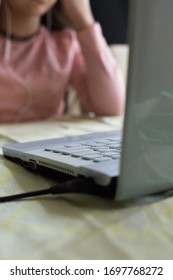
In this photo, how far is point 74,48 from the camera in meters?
1.20

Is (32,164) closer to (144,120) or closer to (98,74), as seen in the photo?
(144,120)

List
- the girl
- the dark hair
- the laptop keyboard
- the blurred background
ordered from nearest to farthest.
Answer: the laptop keyboard, the girl, the dark hair, the blurred background

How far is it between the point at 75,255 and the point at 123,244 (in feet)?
0.15

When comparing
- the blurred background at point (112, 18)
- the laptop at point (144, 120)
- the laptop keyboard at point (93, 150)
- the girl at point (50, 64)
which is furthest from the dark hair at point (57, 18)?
the laptop at point (144, 120)

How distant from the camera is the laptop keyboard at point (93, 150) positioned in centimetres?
43

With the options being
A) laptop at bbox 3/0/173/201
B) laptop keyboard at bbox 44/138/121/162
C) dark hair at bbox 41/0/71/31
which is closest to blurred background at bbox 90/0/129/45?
dark hair at bbox 41/0/71/31

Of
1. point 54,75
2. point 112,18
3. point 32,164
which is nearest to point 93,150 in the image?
point 32,164

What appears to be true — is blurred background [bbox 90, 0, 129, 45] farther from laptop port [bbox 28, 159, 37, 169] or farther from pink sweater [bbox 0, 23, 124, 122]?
laptop port [bbox 28, 159, 37, 169]

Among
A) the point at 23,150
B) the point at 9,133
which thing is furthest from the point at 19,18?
the point at 23,150

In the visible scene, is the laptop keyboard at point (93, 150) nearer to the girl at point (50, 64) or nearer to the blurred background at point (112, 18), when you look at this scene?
the girl at point (50, 64)

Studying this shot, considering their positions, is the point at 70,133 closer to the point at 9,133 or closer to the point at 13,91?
the point at 9,133

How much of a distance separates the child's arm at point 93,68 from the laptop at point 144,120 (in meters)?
0.71

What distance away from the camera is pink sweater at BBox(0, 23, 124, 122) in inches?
42.0

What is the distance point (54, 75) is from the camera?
1112 mm
